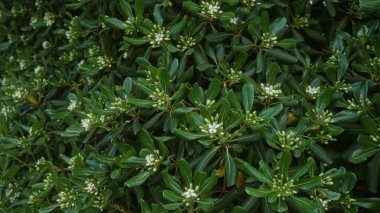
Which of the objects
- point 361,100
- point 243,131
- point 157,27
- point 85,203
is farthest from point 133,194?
point 361,100

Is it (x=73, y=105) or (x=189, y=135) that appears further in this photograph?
A: (x=73, y=105)

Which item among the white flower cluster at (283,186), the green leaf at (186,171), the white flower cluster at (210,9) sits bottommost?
the green leaf at (186,171)

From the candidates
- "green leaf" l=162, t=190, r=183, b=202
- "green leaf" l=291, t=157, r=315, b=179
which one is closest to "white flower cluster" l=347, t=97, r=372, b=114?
"green leaf" l=291, t=157, r=315, b=179

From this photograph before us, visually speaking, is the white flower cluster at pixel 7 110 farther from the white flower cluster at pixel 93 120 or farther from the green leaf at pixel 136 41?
the green leaf at pixel 136 41

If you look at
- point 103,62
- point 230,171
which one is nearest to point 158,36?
point 103,62

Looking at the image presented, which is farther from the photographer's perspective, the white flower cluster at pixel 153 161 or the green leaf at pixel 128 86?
the green leaf at pixel 128 86

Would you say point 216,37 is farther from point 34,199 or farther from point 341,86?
point 34,199

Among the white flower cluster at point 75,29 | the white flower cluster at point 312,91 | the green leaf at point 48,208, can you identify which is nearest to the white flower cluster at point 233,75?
the white flower cluster at point 312,91
